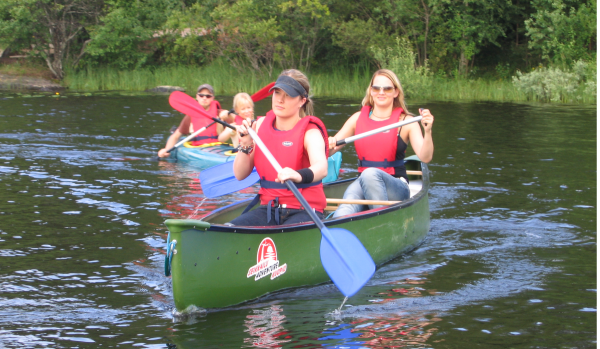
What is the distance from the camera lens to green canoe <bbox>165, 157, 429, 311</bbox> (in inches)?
132

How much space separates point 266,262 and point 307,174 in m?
0.54

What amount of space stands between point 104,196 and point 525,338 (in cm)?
441

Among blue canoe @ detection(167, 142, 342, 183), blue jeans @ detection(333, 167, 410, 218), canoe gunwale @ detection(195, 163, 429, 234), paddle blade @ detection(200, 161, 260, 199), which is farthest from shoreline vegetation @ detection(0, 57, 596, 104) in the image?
paddle blade @ detection(200, 161, 260, 199)

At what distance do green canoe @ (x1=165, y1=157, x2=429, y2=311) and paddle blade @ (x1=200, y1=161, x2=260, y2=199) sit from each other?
0.35 metres

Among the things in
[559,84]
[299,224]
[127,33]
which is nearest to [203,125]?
[299,224]

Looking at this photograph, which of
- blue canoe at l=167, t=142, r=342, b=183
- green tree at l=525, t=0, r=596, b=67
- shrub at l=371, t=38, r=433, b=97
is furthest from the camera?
green tree at l=525, t=0, r=596, b=67

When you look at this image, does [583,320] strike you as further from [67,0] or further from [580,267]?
[67,0]

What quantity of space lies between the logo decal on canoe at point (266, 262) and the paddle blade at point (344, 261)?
273 mm

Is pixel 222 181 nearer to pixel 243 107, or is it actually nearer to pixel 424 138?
pixel 424 138

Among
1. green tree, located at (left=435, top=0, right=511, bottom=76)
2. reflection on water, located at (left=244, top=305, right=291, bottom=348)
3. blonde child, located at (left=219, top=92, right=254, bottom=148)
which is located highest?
green tree, located at (left=435, top=0, right=511, bottom=76)

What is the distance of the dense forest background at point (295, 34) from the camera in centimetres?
2114

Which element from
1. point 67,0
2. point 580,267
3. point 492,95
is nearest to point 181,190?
point 580,267

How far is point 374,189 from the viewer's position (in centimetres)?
484

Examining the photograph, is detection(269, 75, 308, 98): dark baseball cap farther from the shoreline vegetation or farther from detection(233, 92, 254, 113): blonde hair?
the shoreline vegetation
